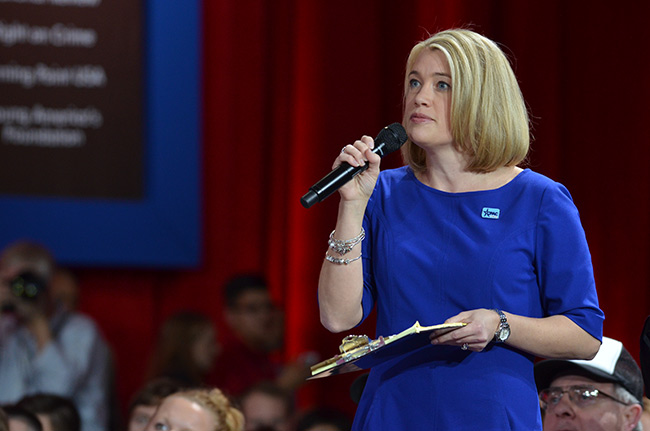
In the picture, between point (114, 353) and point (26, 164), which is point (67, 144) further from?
point (114, 353)

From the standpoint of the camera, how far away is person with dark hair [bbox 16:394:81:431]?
129 inches

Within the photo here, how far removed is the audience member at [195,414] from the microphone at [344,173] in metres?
1.35

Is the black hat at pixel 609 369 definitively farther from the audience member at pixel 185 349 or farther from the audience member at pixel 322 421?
the audience member at pixel 185 349

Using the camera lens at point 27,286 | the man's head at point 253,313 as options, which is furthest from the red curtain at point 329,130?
the camera lens at point 27,286

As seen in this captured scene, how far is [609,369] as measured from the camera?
2375 mm

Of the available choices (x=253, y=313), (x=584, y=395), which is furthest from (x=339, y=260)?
(x=253, y=313)

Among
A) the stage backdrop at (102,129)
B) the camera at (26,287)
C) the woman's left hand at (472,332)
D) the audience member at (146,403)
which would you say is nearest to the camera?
the woman's left hand at (472,332)

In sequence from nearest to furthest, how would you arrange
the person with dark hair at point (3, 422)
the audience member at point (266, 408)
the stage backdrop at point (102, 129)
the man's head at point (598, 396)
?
the man's head at point (598, 396) → the person with dark hair at point (3, 422) → the audience member at point (266, 408) → the stage backdrop at point (102, 129)

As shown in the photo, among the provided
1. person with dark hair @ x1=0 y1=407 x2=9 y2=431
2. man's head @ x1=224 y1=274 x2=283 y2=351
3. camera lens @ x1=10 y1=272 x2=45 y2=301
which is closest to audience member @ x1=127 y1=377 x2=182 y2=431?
person with dark hair @ x1=0 y1=407 x2=9 y2=431

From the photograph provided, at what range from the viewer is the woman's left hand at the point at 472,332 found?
5.17ft

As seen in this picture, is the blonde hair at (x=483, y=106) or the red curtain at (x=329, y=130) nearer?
the blonde hair at (x=483, y=106)

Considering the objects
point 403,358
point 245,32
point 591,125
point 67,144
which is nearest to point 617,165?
point 591,125

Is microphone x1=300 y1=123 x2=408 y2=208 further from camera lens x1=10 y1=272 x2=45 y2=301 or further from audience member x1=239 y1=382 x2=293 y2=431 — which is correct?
camera lens x1=10 y1=272 x2=45 y2=301

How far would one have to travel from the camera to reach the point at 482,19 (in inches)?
A: 138
